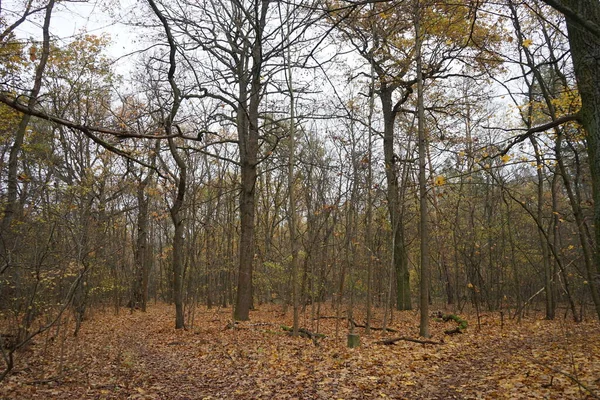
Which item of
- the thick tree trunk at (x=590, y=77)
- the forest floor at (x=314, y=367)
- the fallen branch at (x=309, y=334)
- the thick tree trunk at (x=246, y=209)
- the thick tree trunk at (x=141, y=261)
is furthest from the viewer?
the thick tree trunk at (x=141, y=261)

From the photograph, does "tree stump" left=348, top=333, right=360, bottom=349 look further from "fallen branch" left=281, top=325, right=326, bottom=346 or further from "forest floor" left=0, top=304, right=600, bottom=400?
"fallen branch" left=281, top=325, right=326, bottom=346

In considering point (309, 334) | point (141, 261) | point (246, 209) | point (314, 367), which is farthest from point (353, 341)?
point (141, 261)

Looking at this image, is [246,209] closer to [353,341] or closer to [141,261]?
[353,341]

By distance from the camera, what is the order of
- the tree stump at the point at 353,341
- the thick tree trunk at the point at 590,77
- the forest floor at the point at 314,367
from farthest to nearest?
the tree stump at the point at 353,341 < the forest floor at the point at 314,367 < the thick tree trunk at the point at 590,77

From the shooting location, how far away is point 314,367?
692 centimetres

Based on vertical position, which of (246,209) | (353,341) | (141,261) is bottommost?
(353,341)

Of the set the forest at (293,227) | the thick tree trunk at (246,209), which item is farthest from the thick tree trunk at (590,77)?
the thick tree trunk at (246,209)

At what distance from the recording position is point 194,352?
8.84 m

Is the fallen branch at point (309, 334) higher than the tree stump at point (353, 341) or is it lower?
lower

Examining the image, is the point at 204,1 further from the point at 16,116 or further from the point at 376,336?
the point at 376,336

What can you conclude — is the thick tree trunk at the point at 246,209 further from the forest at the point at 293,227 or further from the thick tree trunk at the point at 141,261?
the thick tree trunk at the point at 141,261

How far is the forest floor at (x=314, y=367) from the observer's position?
5.32 metres

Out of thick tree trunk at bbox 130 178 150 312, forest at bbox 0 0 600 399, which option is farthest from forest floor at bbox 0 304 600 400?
thick tree trunk at bbox 130 178 150 312

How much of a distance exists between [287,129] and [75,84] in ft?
22.2
